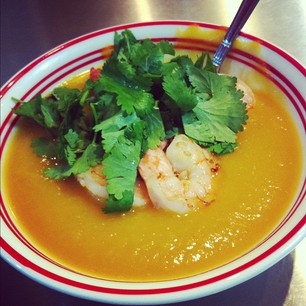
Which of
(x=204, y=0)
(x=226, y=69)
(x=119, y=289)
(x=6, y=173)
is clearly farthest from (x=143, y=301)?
(x=204, y=0)

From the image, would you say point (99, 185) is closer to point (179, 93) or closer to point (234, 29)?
point (179, 93)

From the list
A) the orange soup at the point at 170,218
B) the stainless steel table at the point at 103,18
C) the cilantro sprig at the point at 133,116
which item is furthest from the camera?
the stainless steel table at the point at 103,18

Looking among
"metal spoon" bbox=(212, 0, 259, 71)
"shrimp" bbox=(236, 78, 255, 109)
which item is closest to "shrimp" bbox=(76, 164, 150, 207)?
"shrimp" bbox=(236, 78, 255, 109)

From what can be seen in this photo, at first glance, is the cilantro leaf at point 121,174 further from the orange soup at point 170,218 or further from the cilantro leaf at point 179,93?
the cilantro leaf at point 179,93

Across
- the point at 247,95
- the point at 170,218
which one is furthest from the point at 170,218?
the point at 247,95

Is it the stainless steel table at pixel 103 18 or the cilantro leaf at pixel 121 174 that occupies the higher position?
the stainless steel table at pixel 103 18

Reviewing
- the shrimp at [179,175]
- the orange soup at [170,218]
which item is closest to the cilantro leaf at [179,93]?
the shrimp at [179,175]

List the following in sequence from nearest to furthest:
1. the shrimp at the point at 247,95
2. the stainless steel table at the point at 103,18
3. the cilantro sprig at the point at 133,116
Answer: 1. the cilantro sprig at the point at 133,116
2. the shrimp at the point at 247,95
3. the stainless steel table at the point at 103,18

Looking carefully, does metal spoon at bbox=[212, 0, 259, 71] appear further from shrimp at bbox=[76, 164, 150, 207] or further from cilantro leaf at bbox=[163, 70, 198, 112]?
shrimp at bbox=[76, 164, 150, 207]
